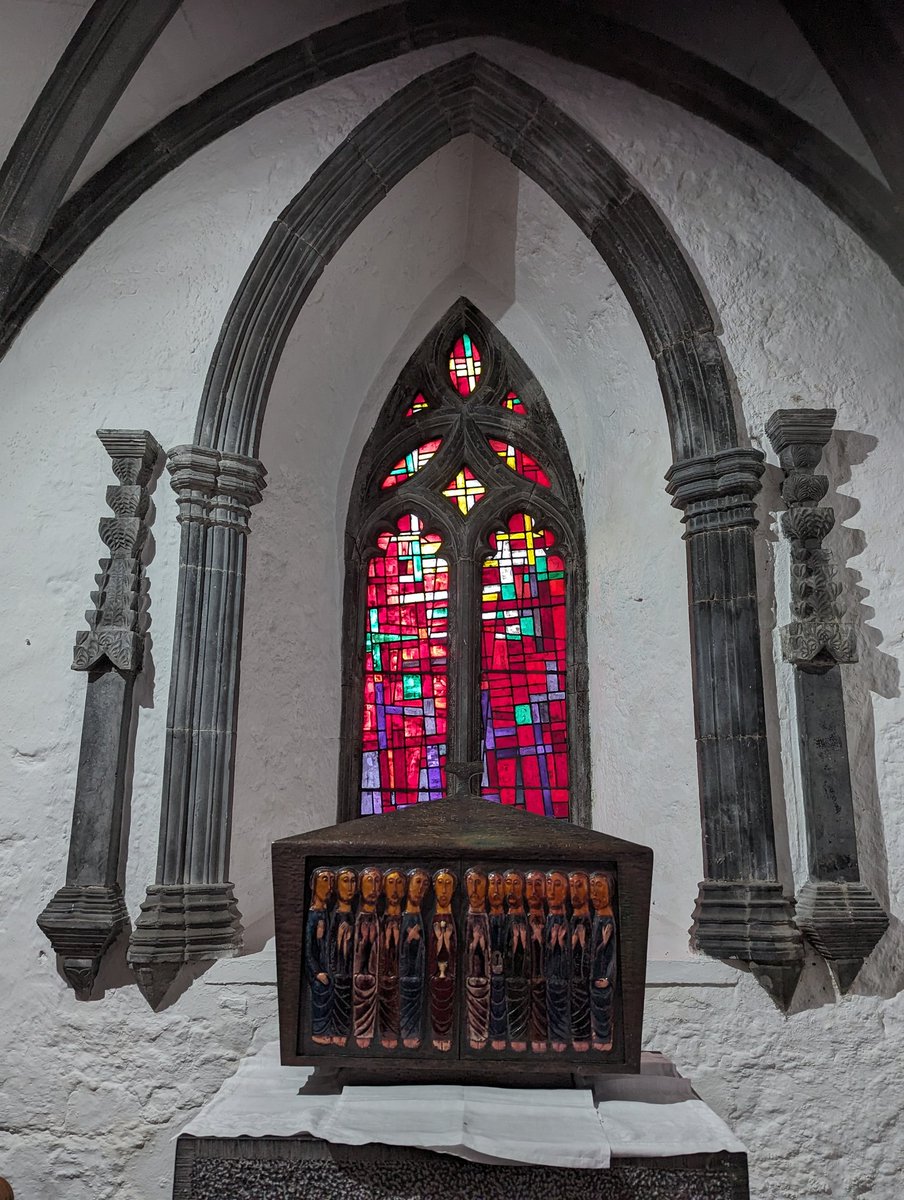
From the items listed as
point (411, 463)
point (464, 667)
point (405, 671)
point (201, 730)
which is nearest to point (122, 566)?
point (201, 730)

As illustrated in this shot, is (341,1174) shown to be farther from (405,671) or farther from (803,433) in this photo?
(803,433)

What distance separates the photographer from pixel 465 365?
6.87 m

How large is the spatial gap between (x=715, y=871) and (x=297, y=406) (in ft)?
10.9

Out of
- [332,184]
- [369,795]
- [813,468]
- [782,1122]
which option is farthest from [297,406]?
[782,1122]

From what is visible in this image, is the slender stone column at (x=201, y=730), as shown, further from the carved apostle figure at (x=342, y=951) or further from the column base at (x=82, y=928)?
the carved apostle figure at (x=342, y=951)

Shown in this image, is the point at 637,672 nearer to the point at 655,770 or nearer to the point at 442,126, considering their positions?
the point at 655,770

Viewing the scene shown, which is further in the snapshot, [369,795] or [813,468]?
[369,795]

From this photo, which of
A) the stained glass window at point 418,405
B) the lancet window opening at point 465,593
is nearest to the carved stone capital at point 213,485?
the lancet window opening at point 465,593

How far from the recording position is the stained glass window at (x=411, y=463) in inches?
262

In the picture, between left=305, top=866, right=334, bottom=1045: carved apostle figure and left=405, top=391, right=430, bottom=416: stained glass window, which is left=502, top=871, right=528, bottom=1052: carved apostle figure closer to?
left=305, top=866, right=334, bottom=1045: carved apostle figure

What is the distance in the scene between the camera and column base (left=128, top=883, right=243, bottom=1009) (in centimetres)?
450

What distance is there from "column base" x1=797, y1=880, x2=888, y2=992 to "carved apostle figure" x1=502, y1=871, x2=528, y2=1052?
75.2 inches

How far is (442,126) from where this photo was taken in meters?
5.87

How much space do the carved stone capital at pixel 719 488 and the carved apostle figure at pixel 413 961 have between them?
8.60 feet
